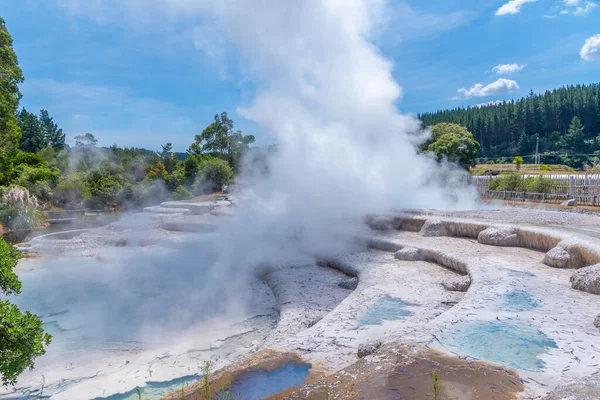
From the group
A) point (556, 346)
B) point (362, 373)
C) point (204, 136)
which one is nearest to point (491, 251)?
point (556, 346)

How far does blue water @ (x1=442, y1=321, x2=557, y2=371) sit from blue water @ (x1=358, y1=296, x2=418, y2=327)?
1.18 m

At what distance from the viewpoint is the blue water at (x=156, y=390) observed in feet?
14.9

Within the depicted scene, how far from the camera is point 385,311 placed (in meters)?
5.75

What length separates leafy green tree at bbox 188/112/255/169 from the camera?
39.3 meters

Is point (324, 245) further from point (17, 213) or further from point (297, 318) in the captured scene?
point (17, 213)

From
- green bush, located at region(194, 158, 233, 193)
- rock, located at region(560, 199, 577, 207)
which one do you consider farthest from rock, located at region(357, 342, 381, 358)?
green bush, located at region(194, 158, 233, 193)

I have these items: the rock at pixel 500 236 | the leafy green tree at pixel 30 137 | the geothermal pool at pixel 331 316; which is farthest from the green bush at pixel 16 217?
the leafy green tree at pixel 30 137

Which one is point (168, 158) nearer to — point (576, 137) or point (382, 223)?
point (382, 223)

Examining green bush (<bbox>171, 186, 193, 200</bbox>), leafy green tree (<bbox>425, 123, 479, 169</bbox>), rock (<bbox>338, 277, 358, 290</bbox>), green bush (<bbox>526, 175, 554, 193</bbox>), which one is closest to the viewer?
rock (<bbox>338, 277, 358, 290</bbox>)

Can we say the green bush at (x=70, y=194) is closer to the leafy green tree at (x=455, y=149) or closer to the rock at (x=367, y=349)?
the leafy green tree at (x=455, y=149)

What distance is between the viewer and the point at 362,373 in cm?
344

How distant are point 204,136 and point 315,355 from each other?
123 ft

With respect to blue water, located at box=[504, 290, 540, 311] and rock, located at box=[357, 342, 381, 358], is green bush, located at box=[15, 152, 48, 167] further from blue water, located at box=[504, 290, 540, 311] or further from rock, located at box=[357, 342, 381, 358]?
blue water, located at box=[504, 290, 540, 311]

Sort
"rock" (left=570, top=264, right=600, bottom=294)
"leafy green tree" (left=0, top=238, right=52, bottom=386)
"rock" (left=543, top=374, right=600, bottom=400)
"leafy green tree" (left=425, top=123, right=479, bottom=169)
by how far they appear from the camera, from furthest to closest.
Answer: "leafy green tree" (left=425, top=123, right=479, bottom=169)
"rock" (left=570, top=264, right=600, bottom=294)
"rock" (left=543, top=374, right=600, bottom=400)
"leafy green tree" (left=0, top=238, right=52, bottom=386)
